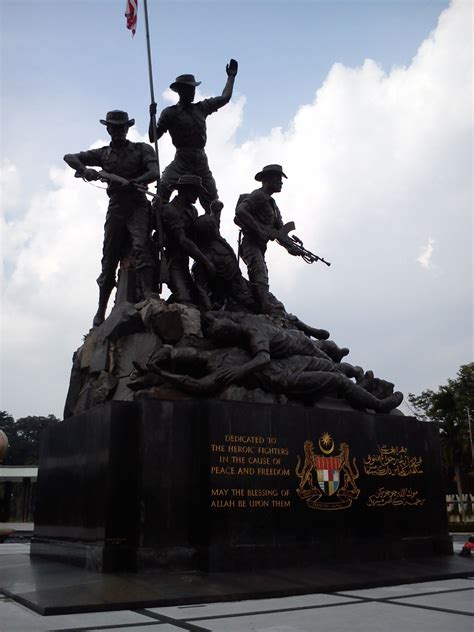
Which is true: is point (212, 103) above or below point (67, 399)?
above

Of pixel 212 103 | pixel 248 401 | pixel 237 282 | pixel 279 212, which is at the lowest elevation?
pixel 248 401

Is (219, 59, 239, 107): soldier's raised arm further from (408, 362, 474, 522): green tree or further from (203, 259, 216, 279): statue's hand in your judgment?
(408, 362, 474, 522): green tree

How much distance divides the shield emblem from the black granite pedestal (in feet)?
0.05

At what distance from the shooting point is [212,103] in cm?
1102

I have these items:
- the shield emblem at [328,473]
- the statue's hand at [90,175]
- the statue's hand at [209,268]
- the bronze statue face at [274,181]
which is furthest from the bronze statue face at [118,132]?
the shield emblem at [328,473]

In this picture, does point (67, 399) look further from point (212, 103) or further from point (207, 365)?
point (212, 103)

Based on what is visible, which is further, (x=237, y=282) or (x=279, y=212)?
(x=279, y=212)

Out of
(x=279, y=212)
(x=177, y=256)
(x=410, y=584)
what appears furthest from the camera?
(x=279, y=212)

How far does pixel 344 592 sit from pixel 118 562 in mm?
2356

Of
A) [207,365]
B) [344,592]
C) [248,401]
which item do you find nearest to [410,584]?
[344,592]

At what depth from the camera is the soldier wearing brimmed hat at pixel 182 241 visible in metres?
9.28

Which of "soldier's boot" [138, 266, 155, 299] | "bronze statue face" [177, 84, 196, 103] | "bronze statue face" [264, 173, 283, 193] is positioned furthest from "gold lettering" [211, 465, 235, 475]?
"bronze statue face" [177, 84, 196, 103]

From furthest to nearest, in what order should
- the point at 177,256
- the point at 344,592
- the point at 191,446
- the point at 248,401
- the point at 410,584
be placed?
the point at 177,256, the point at 248,401, the point at 191,446, the point at 410,584, the point at 344,592

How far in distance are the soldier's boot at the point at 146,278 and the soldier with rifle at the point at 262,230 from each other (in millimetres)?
1611
